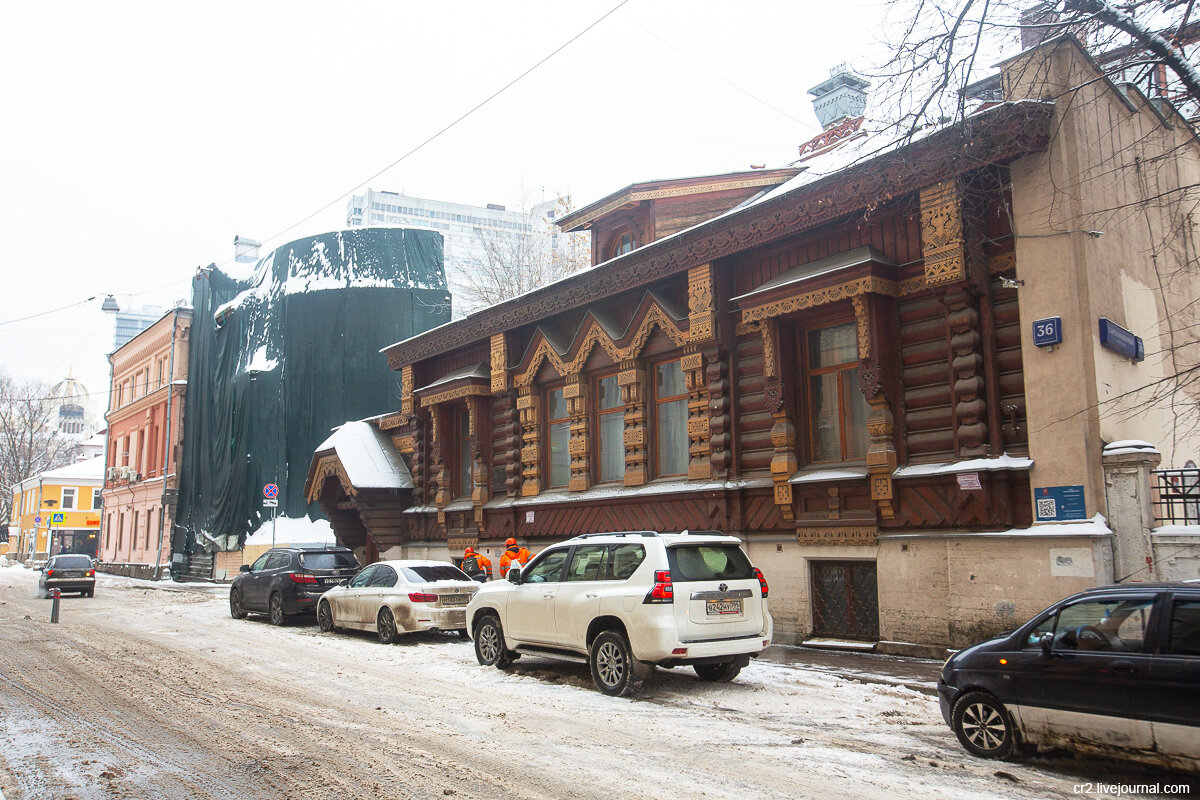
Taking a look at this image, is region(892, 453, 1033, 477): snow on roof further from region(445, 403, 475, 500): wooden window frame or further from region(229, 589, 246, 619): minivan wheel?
region(229, 589, 246, 619): minivan wheel

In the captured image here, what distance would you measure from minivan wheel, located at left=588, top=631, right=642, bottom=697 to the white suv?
0.5 inches

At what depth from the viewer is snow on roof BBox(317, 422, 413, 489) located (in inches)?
979

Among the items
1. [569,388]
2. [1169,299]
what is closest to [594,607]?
[569,388]

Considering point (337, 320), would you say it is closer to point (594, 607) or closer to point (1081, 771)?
point (594, 607)

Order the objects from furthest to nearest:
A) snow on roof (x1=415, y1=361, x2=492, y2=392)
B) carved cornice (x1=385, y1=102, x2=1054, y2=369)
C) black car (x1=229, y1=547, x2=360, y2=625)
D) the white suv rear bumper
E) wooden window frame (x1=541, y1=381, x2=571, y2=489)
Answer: snow on roof (x1=415, y1=361, x2=492, y2=392), wooden window frame (x1=541, y1=381, x2=571, y2=489), black car (x1=229, y1=547, x2=360, y2=625), carved cornice (x1=385, y1=102, x2=1054, y2=369), the white suv rear bumper

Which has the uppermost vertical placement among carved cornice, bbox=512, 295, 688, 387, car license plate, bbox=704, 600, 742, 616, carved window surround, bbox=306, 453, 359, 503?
carved cornice, bbox=512, 295, 688, 387

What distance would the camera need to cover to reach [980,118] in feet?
36.7

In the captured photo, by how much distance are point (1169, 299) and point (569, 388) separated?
11242 millimetres

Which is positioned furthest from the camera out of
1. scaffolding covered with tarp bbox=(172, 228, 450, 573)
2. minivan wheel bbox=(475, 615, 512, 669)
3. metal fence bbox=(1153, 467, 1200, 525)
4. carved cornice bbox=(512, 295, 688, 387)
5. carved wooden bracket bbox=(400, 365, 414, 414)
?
scaffolding covered with tarp bbox=(172, 228, 450, 573)

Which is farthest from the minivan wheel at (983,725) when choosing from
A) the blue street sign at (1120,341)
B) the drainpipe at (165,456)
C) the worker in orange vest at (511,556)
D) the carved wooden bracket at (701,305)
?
the drainpipe at (165,456)

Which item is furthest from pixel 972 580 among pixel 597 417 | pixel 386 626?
pixel 386 626

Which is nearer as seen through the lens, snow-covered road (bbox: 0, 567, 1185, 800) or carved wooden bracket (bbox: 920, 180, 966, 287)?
snow-covered road (bbox: 0, 567, 1185, 800)

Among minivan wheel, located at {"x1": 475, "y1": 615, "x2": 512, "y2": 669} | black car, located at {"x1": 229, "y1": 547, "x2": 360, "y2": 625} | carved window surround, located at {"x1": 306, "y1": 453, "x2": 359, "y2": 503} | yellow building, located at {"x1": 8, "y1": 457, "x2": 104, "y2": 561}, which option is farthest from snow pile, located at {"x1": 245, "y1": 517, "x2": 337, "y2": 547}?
yellow building, located at {"x1": 8, "y1": 457, "x2": 104, "y2": 561}

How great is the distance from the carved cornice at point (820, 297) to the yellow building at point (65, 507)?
6625 cm
